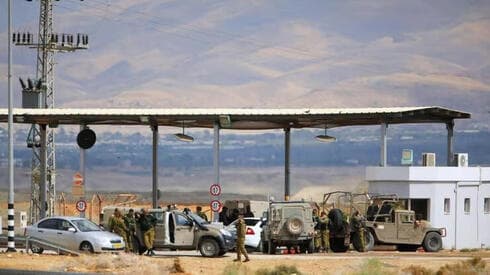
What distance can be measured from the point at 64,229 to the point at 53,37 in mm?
37898

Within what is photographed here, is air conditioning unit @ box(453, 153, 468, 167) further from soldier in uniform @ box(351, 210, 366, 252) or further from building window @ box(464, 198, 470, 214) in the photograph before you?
soldier in uniform @ box(351, 210, 366, 252)

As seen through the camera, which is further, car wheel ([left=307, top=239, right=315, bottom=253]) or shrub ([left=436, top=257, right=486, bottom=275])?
car wheel ([left=307, top=239, right=315, bottom=253])

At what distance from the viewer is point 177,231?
39000mm

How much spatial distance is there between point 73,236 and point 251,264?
6.44m

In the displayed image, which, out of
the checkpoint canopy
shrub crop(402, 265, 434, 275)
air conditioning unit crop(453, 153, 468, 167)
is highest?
the checkpoint canopy

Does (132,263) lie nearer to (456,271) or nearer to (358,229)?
(456,271)

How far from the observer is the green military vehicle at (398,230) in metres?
43.3

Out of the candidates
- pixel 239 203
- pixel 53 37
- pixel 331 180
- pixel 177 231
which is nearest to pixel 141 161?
pixel 331 180

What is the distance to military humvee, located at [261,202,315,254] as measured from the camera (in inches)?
1604

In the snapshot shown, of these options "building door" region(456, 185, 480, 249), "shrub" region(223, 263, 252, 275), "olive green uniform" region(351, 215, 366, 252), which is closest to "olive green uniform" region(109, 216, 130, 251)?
"olive green uniform" region(351, 215, 366, 252)

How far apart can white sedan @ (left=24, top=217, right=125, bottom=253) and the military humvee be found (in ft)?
17.7

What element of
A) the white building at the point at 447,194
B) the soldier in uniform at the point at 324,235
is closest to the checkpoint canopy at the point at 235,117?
the white building at the point at 447,194

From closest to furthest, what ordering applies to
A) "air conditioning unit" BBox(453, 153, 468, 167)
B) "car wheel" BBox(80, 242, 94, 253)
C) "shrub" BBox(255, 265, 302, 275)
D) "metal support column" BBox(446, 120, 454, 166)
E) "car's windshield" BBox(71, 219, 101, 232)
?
"shrub" BBox(255, 265, 302, 275), "car wheel" BBox(80, 242, 94, 253), "car's windshield" BBox(71, 219, 101, 232), "metal support column" BBox(446, 120, 454, 166), "air conditioning unit" BBox(453, 153, 468, 167)

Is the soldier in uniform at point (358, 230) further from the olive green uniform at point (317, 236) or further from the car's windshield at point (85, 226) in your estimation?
the car's windshield at point (85, 226)
